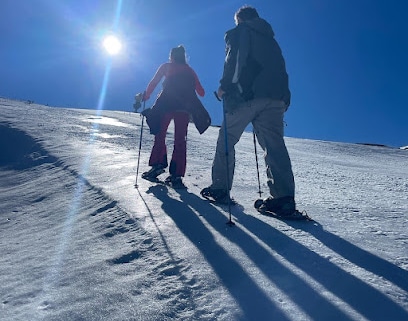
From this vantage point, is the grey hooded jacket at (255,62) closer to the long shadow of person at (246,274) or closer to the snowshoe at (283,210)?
the snowshoe at (283,210)

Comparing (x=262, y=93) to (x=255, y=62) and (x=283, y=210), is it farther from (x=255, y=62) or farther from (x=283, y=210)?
(x=283, y=210)

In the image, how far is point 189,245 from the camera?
Answer: 3.34 meters

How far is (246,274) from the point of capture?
9.00 feet

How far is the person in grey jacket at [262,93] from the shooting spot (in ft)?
14.5

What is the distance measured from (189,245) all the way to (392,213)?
9.21 feet

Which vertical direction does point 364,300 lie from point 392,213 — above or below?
below

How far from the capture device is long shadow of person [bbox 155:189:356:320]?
2277mm

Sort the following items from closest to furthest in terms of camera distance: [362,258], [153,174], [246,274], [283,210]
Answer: [246,274]
[362,258]
[283,210]
[153,174]

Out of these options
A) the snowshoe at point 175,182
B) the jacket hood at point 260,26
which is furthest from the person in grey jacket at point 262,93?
the snowshoe at point 175,182

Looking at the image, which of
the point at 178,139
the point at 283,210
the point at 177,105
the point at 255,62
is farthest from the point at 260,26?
the point at 178,139

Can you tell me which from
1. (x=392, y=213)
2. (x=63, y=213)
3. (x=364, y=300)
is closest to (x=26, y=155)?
(x=63, y=213)

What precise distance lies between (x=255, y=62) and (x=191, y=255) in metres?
2.34

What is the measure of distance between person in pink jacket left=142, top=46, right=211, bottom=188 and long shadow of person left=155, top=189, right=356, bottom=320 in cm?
207

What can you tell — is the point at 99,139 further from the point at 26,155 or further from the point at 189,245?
the point at 189,245
